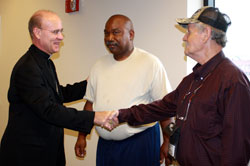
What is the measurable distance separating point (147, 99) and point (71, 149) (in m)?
1.85

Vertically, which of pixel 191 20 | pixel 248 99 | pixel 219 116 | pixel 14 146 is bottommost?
pixel 14 146

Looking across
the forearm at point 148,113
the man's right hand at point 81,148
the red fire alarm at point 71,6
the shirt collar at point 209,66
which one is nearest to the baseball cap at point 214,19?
the shirt collar at point 209,66

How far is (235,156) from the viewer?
1327 millimetres

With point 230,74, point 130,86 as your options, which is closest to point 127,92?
point 130,86

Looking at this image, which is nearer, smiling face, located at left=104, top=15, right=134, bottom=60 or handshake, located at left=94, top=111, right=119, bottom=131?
handshake, located at left=94, top=111, right=119, bottom=131

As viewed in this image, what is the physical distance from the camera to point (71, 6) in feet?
11.4

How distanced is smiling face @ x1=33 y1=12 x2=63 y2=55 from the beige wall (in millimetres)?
937

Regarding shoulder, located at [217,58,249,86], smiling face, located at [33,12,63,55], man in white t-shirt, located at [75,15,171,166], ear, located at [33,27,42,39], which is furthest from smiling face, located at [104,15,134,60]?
shoulder, located at [217,58,249,86]

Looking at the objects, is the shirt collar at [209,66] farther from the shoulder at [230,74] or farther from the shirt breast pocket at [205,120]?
the shirt breast pocket at [205,120]

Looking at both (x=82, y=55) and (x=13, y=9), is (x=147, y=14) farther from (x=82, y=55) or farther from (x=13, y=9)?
(x=13, y=9)

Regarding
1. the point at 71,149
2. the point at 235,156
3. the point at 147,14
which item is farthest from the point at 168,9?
the point at 71,149

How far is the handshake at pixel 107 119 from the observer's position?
82.2 inches

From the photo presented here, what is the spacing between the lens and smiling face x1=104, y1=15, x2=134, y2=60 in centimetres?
229

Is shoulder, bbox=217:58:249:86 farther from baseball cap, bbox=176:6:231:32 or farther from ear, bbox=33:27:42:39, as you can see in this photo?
ear, bbox=33:27:42:39
